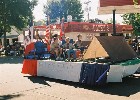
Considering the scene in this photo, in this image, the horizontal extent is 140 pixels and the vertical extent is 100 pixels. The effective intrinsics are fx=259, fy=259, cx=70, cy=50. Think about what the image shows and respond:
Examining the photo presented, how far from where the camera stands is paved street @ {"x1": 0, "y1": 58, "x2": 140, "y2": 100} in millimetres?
8109

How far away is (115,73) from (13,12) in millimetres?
31169

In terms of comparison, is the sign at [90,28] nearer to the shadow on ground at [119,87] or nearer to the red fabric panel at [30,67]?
the red fabric panel at [30,67]

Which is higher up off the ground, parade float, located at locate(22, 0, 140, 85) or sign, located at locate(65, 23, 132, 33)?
sign, located at locate(65, 23, 132, 33)

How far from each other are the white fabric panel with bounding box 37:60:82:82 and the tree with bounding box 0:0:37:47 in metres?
27.2

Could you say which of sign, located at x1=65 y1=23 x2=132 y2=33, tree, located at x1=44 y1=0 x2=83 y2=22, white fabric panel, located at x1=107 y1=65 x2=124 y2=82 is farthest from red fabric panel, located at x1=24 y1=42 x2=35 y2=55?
tree, located at x1=44 y1=0 x2=83 y2=22

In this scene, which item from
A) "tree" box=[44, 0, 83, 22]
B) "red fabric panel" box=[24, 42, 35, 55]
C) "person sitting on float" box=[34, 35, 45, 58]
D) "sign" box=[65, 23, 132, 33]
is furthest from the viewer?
"tree" box=[44, 0, 83, 22]

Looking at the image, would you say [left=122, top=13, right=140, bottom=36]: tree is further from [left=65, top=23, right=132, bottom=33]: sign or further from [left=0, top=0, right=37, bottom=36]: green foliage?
[left=0, top=0, right=37, bottom=36]: green foliage

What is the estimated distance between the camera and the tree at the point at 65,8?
82188 mm

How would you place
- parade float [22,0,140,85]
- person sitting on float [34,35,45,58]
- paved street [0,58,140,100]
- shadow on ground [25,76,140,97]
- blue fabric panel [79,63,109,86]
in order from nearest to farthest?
paved street [0,58,140,100], shadow on ground [25,76,140,97], blue fabric panel [79,63,109,86], parade float [22,0,140,85], person sitting on float [34,35,45,58]

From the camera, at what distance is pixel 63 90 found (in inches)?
361

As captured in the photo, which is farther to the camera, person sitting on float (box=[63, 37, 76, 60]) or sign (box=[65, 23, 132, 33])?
sign (box=[65, 23, 132, 33])

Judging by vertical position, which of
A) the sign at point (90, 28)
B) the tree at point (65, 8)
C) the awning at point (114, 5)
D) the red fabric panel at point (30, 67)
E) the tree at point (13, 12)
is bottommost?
the red fabric panel at point (30, 67)

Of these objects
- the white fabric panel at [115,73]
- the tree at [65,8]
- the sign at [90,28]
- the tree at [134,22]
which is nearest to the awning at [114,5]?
the white fabric panel at [115,73]

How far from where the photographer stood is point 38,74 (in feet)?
40.3
